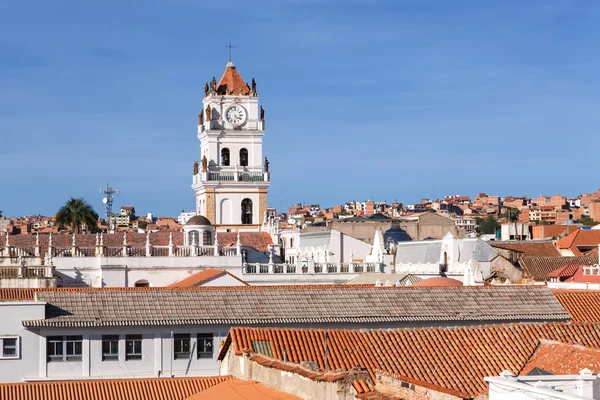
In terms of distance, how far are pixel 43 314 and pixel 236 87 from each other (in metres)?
65.0

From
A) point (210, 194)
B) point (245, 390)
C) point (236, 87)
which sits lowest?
point (245, 390)

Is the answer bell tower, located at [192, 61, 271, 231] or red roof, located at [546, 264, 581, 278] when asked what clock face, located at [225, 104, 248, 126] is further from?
red roof, located at [546, 264, 581, 278]

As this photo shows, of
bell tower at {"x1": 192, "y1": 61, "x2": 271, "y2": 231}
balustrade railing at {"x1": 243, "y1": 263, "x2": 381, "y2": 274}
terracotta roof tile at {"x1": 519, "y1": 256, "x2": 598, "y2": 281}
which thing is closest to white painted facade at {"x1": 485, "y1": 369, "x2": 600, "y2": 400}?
terracotta roof tile at {"x1": 519, "y1": 256, "x2": 598, "y2": 281}

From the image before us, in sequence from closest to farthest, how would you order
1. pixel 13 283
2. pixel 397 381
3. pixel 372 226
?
pixel 397 381, pixel 13 283, pixel 372 226

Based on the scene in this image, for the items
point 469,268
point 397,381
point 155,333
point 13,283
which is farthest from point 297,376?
point 469,268

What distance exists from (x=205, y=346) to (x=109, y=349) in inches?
103

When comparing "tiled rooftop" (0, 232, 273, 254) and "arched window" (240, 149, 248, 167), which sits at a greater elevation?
"arched window" (240, 149, 248, 167)

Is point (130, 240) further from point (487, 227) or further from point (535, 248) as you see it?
point (487, 227)

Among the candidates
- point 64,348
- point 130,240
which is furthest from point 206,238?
point 64,348

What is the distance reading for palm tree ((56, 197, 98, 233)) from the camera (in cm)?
10850

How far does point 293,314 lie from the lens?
3428 centimetres

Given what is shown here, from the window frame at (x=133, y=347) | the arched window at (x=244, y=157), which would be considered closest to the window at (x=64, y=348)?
the window frame at (x=133, y=347)

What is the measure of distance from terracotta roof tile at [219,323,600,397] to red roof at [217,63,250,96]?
70.2 m

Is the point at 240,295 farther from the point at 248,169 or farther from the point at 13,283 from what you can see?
the point at 248,169
